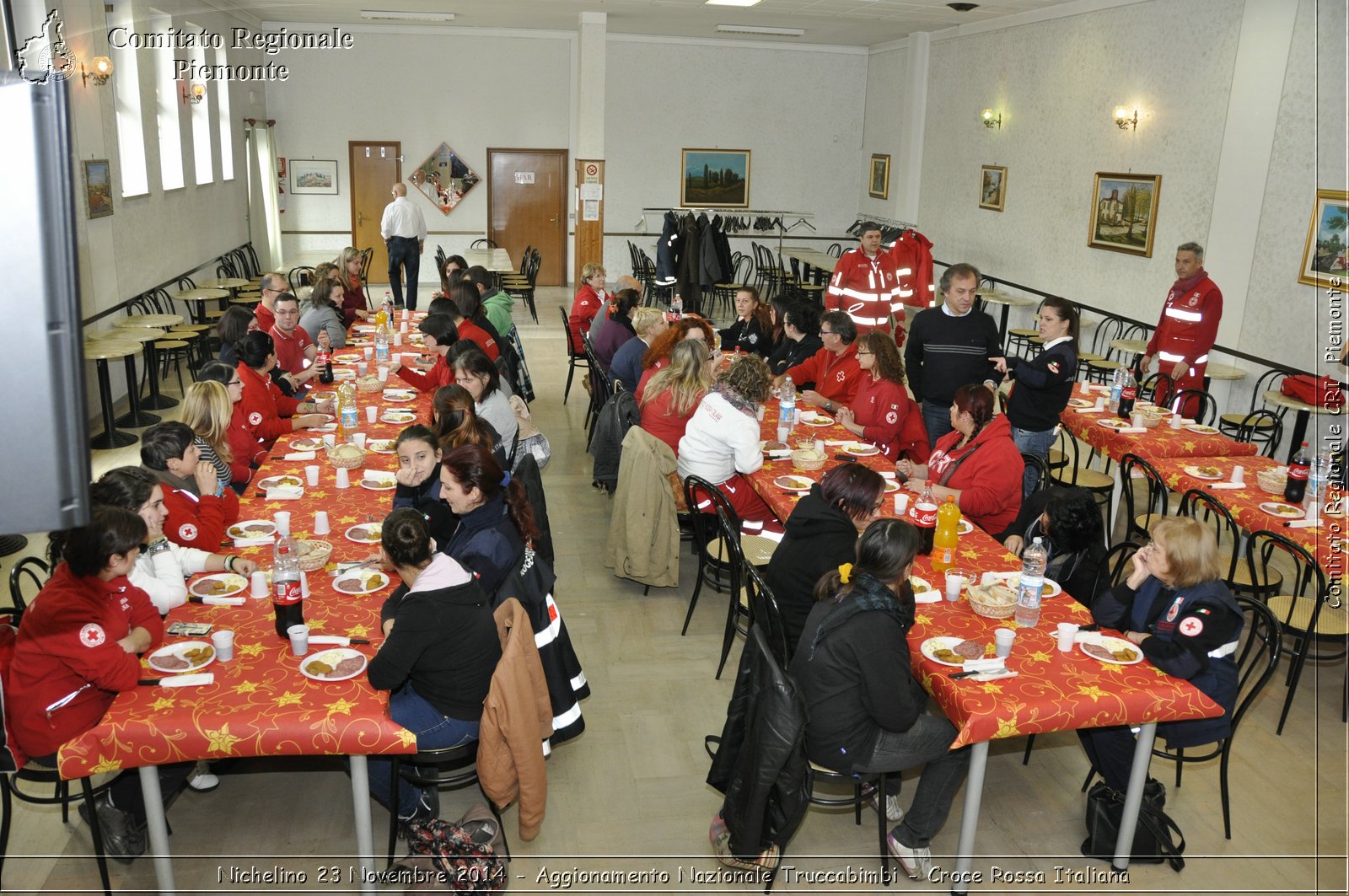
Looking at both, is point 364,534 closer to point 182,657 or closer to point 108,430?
point 182,657

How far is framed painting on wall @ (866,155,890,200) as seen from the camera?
52.3 ft

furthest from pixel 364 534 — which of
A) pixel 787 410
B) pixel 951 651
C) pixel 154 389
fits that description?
pixel 154 389

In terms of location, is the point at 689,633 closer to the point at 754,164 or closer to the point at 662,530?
the point at 662,530

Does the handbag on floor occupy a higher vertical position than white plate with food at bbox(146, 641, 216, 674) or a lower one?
lower

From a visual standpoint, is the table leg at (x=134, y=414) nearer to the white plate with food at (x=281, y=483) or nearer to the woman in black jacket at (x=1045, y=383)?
the white plate with food at (x=281, y=483)

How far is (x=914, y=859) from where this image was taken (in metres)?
3.51

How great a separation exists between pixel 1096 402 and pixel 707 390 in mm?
3160

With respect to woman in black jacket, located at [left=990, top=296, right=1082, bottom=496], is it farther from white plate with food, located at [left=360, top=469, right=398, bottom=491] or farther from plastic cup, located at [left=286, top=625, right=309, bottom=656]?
plastic cup, located at [left=286, top=625, right=309, bottom=656]

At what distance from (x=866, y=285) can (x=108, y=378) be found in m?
6.67

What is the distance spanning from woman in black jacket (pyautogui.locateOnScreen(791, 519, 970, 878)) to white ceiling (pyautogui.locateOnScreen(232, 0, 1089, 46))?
964 cm

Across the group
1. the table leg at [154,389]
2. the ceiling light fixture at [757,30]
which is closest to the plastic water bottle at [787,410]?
the table leg at [154,389]

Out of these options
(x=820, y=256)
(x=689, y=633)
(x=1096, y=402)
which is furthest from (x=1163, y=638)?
(x=820, y=256)

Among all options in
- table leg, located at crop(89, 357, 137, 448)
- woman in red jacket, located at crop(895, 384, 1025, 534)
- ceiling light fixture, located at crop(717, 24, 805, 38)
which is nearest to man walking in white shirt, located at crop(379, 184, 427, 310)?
ceiling light fixture, located at crop(717, 24, 805, 38)

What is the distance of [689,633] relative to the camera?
5.20 meters
